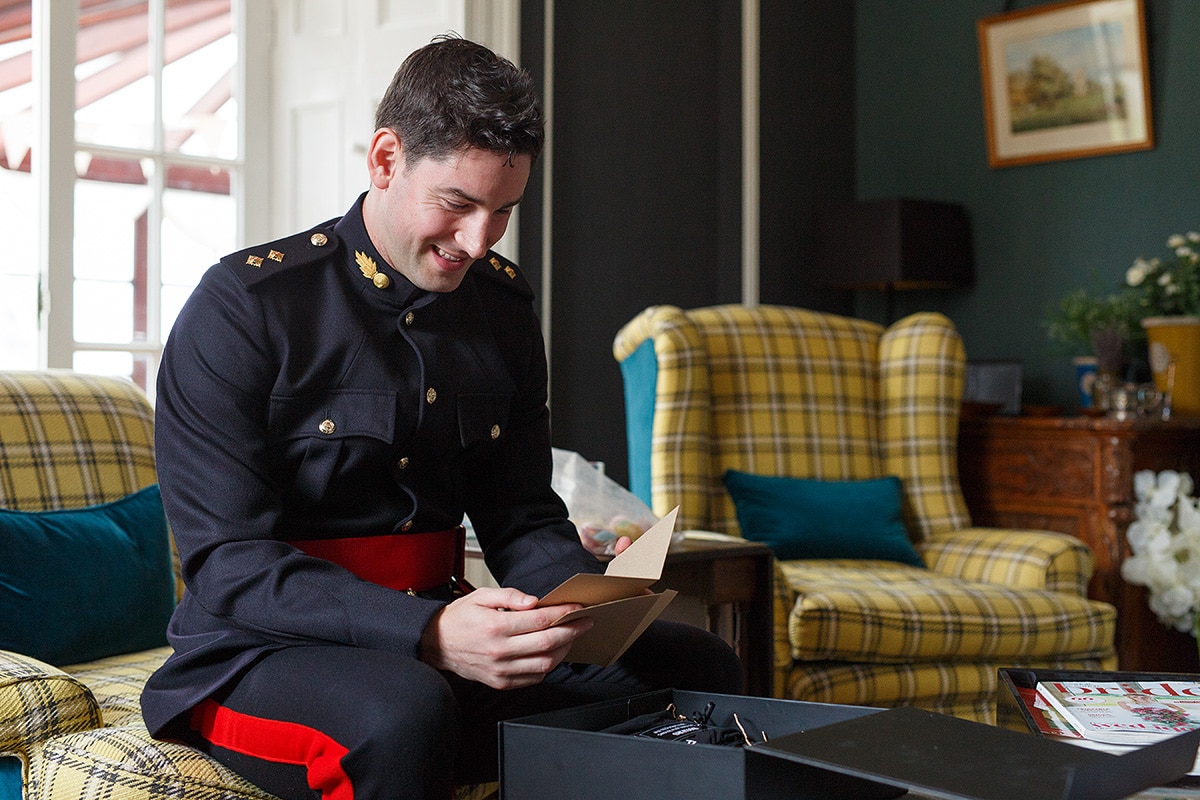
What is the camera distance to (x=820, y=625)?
2383mm

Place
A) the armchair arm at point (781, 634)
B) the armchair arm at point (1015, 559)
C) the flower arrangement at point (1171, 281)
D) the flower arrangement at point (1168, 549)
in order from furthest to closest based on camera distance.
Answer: the flower arrangement at point (1171, 281) < the flower arrangement at point (1168, 549) < the armchair arm at point (1015, 559) < the armchair arm at point (781, 634)

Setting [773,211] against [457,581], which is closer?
[457,581]

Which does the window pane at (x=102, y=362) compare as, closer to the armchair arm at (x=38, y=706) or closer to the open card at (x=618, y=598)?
the armchair arm at (x=38, y=706)

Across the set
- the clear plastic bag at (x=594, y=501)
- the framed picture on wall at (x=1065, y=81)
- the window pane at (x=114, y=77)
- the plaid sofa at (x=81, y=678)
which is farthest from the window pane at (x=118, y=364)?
the framed picture on wall at (x=1065, y=81)

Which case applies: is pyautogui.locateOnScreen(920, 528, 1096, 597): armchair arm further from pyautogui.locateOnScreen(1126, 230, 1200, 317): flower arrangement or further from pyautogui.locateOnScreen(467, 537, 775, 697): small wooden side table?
pyautogui.locateOnScreen(1126, 230, 1200, 317): flower arrangement

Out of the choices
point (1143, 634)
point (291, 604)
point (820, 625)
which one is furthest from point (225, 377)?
point (1143, 634)

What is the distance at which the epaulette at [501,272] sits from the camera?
65.2 inches

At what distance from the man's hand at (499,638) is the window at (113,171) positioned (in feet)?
6.93

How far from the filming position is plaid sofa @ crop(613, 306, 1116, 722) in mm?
2449

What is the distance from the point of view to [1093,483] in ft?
10.4

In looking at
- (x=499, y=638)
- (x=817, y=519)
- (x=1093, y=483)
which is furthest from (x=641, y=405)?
(x=499, y=638)

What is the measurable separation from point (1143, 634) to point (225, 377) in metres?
2.56

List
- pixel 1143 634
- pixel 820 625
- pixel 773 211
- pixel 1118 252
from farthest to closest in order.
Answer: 1. pixel 773 211
2. pixel 1118 252
3. pixel 1143 634
4. pixel 820 625

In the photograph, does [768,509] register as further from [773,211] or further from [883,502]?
[773,211]
